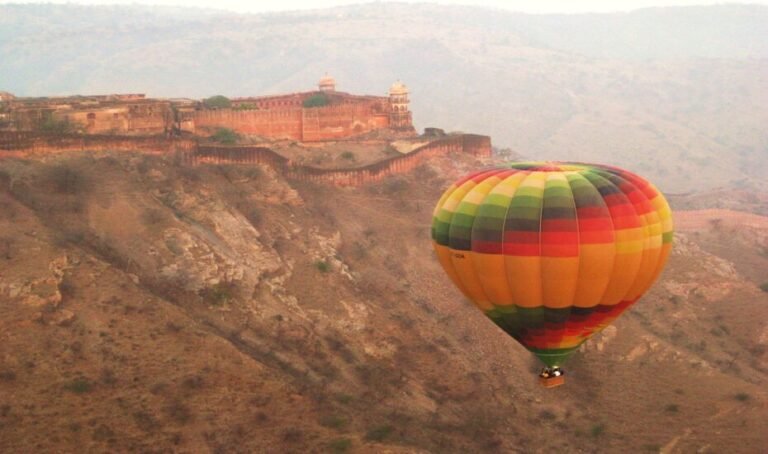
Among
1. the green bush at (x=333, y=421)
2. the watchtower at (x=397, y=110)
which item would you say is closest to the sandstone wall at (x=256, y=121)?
the watchtower at (x=397, y=110)

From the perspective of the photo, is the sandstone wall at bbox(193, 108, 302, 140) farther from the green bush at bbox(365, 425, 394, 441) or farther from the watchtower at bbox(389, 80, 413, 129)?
the green bush at bbox(365, 425, 394, 441)

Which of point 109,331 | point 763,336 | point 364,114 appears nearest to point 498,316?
point 109,331

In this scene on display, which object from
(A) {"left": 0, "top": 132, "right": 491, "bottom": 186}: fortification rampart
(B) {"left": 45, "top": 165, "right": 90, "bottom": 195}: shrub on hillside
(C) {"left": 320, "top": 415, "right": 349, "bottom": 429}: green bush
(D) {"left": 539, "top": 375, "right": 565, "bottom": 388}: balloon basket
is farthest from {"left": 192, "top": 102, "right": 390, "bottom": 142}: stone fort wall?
(D) {"left": 539, "top": 375, "right": 565, "bottom": 388}: balloon basket

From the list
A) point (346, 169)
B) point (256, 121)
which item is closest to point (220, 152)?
point (346, 169)

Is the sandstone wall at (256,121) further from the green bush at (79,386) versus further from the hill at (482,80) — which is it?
the hill at (482,80)

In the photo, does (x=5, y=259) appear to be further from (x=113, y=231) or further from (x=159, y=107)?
(x=159, y=107)

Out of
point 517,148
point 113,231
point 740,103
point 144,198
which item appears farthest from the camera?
point 740,103
